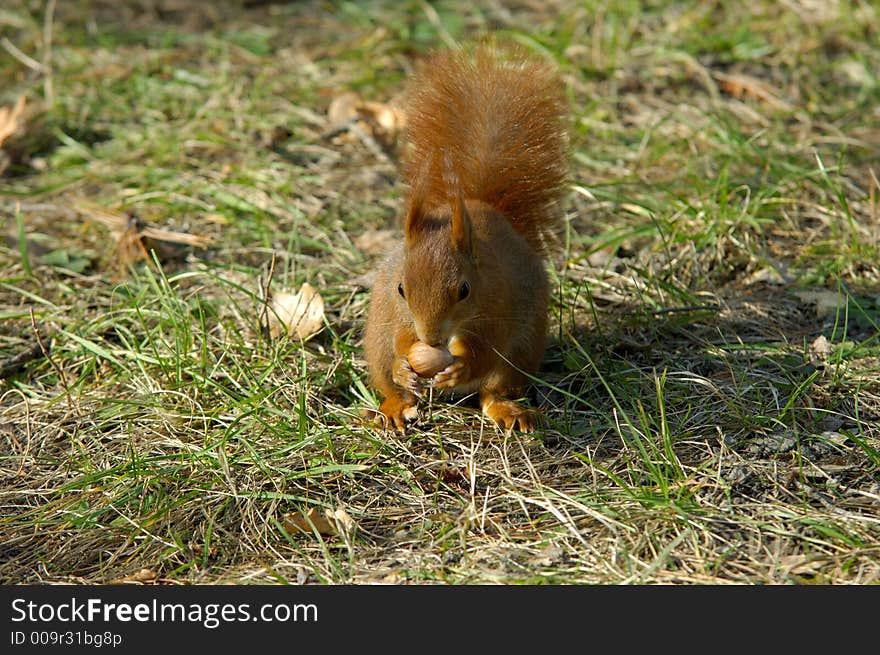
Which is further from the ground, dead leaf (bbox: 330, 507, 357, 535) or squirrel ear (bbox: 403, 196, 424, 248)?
squirrel ear (bbox: 403, 196, 424, 248)

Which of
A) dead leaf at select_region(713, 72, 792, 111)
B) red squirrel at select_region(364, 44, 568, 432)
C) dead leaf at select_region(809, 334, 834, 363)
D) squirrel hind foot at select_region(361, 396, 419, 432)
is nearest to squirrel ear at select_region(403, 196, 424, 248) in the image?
red squirrel at select_region(364, 44, 568, 432)

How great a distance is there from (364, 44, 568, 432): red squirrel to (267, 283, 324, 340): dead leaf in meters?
0.28

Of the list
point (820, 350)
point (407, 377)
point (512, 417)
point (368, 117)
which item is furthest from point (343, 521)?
point (368, 117)

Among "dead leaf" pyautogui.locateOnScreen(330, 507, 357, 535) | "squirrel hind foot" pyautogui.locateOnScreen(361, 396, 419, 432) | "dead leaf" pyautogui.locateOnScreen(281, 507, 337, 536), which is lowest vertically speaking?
"dead leaf" pyautogui.locateOnScreen(281, 507, 337, 536)

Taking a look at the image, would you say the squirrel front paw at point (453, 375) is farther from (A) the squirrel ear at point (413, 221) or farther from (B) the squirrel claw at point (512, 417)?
(A) the squirrel ear at point (413, 221)

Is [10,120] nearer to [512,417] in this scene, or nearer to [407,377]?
[407,377]

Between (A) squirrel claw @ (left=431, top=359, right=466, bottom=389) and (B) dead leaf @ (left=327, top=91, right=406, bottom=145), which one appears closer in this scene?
(A) squirrel claw @ (left=431, top=359, right=466, bottom=389)

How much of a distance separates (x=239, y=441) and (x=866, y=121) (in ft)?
8.47

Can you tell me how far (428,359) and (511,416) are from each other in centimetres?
28

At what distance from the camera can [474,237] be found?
221 cm

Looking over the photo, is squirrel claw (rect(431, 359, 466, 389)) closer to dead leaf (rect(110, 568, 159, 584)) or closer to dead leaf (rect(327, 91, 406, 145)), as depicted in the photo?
dead leaf (rect(110, 568, 159, 584))

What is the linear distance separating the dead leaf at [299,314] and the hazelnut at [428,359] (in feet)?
1.78

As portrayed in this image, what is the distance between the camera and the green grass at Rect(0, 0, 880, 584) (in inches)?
80.6
